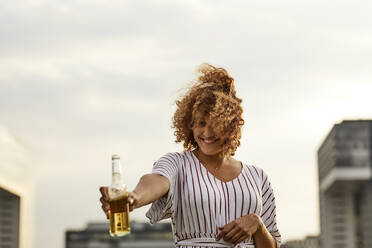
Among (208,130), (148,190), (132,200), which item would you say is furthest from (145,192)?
(208,130)

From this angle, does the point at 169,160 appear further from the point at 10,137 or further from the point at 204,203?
the point at 10,137

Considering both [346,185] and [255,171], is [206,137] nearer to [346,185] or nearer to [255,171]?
[255,171]

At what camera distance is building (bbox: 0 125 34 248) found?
13736cm

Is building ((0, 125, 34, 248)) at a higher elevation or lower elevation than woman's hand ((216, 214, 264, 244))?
higher

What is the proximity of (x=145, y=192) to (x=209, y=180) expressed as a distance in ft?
1.66

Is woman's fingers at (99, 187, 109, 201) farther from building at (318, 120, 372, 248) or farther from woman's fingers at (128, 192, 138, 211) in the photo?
building at (318, 120, 372, 248)

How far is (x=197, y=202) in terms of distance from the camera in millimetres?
4254

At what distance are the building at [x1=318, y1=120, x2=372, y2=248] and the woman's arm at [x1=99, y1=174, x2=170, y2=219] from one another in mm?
135156

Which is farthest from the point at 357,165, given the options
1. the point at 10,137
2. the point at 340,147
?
the point at 10,137

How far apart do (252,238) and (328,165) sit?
482ft

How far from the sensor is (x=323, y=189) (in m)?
164

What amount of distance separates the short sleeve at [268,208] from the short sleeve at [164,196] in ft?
1.94

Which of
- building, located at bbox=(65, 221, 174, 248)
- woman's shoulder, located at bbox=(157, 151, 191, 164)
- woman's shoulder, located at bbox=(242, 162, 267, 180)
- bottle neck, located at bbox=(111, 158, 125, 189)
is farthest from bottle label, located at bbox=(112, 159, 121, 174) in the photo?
building, located at bbox=(65, 221, 174, 248)

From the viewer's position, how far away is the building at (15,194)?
13736 cm
